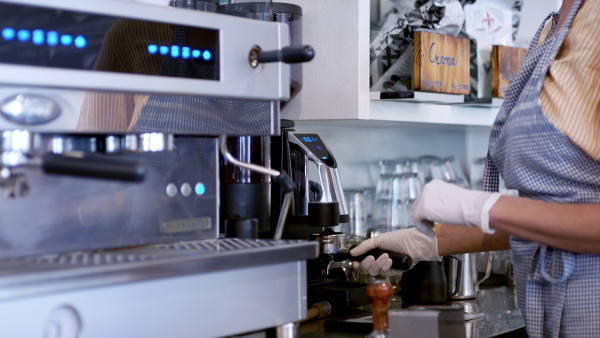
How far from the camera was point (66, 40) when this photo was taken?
770 mm

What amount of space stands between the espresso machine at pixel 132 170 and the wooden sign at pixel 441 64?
756 millimetres

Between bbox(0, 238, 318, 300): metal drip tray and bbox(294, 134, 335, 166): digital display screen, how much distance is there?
1.56 ft

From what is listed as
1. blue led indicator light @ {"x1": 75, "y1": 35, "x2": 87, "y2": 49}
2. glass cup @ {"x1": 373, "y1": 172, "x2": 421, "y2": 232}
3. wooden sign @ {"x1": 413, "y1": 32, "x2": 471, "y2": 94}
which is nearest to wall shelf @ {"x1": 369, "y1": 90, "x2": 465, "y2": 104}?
wooden sign @ {"x1": 413, "y1": 32, "x2": 471, "y2": 94}

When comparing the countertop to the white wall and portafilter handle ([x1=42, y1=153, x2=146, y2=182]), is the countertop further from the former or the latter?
the white wall

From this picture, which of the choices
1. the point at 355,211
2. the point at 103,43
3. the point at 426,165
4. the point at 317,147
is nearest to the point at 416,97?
the point at 317,147

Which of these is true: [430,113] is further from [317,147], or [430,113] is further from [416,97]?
[317,147]

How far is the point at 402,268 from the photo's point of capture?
1.34 m

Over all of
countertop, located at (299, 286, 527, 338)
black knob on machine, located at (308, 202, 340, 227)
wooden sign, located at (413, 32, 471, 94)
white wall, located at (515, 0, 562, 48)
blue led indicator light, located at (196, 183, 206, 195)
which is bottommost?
countertop, located at (299, 286, 527, 338)

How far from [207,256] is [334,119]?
853 millimetres

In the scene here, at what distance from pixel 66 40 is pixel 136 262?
26 centimetres

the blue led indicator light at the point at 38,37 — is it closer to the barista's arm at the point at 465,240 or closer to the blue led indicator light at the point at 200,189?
the blue led indicator light at the point at 200,189

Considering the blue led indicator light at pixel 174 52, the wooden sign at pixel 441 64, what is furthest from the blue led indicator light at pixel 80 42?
the wooden sign at pixel 441 64

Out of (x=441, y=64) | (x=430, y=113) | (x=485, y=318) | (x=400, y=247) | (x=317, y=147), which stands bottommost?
(x=485, y=318)

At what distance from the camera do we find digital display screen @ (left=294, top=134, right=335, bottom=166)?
54.2 inches
